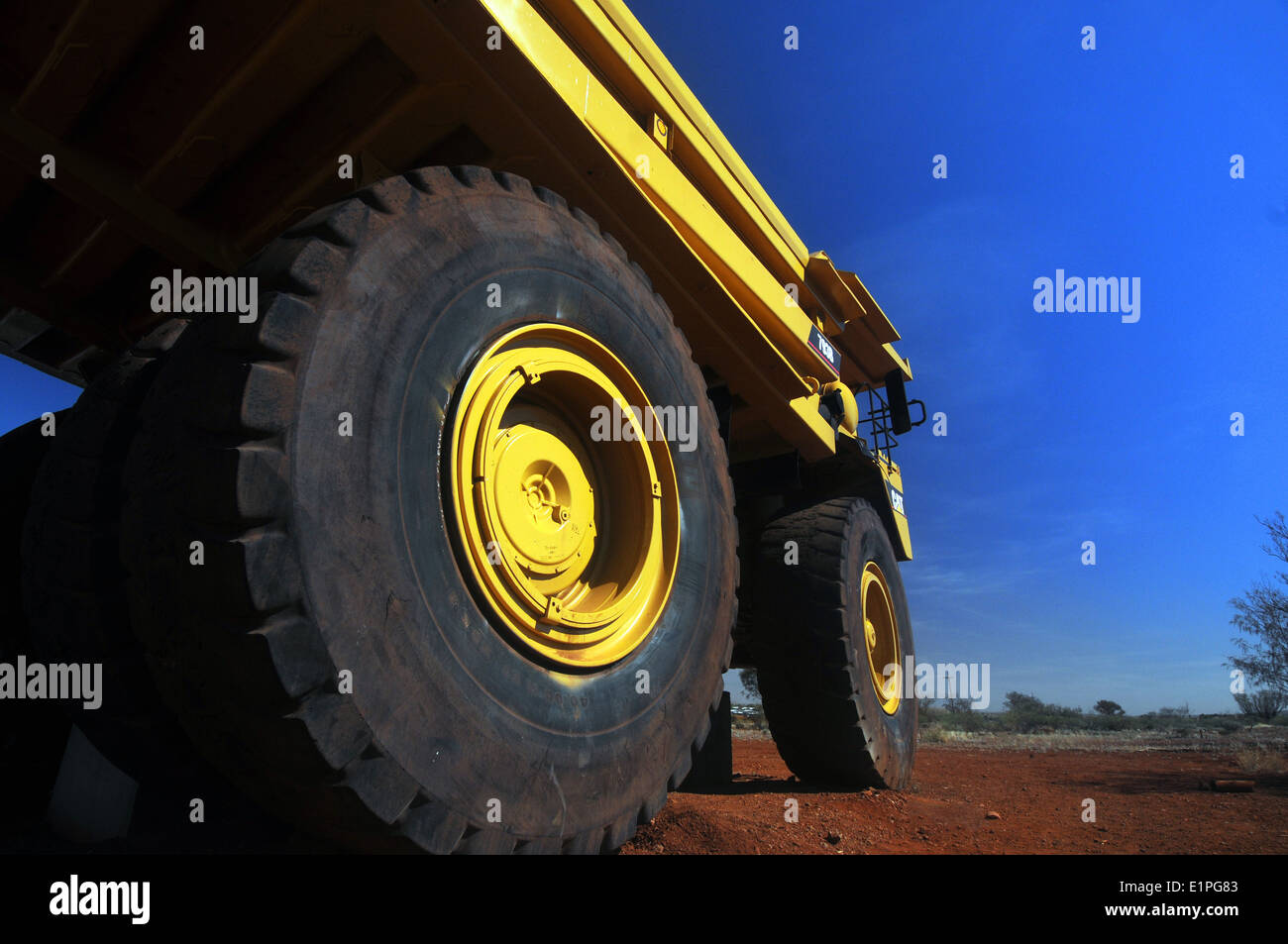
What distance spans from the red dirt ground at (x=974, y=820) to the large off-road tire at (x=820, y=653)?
0.23 metres

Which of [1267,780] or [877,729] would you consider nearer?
[877,729]

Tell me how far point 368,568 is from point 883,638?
15.8 feet

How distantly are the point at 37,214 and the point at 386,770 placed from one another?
2574mm

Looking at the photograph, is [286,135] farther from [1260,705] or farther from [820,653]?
[1260,705]

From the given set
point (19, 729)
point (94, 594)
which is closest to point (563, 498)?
point (94, 594)

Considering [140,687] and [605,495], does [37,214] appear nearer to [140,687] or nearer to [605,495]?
[140,687]

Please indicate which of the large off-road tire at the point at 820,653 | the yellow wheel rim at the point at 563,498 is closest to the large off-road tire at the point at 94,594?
the yellow wheel rim at the point at 563,498

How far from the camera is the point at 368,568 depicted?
1421 millimetres

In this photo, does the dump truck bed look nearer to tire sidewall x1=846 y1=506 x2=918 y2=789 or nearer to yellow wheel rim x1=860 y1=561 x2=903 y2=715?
tire sidewall x1=846 y1=506 x2=918 y2=789

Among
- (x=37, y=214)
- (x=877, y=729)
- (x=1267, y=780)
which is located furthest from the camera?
(x=1267, y=780)

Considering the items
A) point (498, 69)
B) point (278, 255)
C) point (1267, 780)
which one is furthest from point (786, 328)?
point (1267, 780)

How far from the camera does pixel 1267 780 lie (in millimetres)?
7633

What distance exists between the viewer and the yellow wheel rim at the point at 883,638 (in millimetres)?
5227

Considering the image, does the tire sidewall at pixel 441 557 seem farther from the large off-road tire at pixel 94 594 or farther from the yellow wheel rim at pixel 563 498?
the large off-road tire at pixel 94 594
